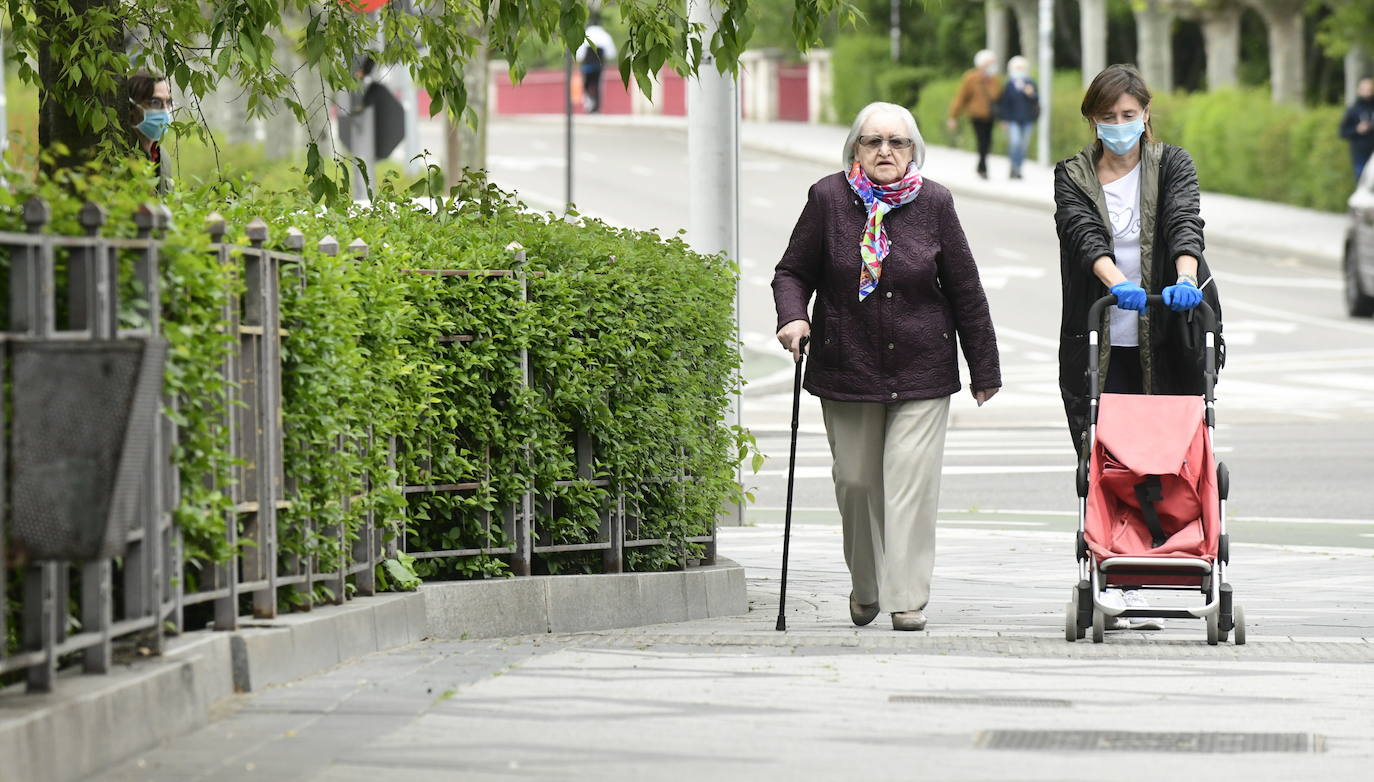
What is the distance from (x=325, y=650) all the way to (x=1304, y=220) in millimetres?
33213

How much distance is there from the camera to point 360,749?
18.8 feet

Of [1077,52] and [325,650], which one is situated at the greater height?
[1077,52]

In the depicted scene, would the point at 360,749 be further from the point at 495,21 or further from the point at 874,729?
the point at 495,21

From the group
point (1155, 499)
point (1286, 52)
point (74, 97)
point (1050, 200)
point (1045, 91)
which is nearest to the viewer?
point (1155, 499)

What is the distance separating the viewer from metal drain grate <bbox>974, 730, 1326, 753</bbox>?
19.5 feet

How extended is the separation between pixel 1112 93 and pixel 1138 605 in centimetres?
171

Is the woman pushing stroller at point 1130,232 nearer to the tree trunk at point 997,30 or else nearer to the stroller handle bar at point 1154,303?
the stroller handle bar at point 1154,303

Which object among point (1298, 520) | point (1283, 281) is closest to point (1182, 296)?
point (1298, 520)

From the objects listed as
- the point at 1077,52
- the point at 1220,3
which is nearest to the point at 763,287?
the point at 1220,3

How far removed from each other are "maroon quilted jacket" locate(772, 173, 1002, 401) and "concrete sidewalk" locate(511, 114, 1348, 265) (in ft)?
56.3

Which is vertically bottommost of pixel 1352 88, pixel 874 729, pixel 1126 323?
pixel 874 729

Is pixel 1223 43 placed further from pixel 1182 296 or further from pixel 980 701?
pixel 980 701

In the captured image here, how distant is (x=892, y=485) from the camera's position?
8.80 metres

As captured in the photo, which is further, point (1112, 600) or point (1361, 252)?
point (1361, 252)
